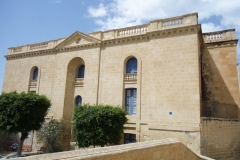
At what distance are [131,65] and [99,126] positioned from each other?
5652 mm

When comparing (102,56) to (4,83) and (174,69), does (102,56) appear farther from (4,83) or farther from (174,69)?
(4,83)

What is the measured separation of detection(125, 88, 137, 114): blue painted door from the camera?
15188 millimetres

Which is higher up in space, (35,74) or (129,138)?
(35,74)

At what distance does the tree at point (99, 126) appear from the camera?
12.6 metres

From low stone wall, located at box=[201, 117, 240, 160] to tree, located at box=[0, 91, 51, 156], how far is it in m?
11.6

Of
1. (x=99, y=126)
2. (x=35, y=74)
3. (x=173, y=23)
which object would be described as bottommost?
(x=99, y=126)

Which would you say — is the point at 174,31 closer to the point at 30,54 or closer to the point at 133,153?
the point at 133,153

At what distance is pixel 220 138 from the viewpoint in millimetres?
12594

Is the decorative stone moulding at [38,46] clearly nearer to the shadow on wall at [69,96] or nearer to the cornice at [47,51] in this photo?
the cornice at [47,51]

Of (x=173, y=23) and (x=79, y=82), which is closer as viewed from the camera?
(x=173, y=23)

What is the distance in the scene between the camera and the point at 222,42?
15234 millimetres

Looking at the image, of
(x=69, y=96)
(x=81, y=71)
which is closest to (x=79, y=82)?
(x=81, y=71)

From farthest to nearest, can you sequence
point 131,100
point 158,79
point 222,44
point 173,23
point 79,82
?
point 79,82
point 131,100
point 222,44
point 173,23
point 158,79

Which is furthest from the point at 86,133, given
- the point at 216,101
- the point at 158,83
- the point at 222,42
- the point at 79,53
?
the point at 222,42
